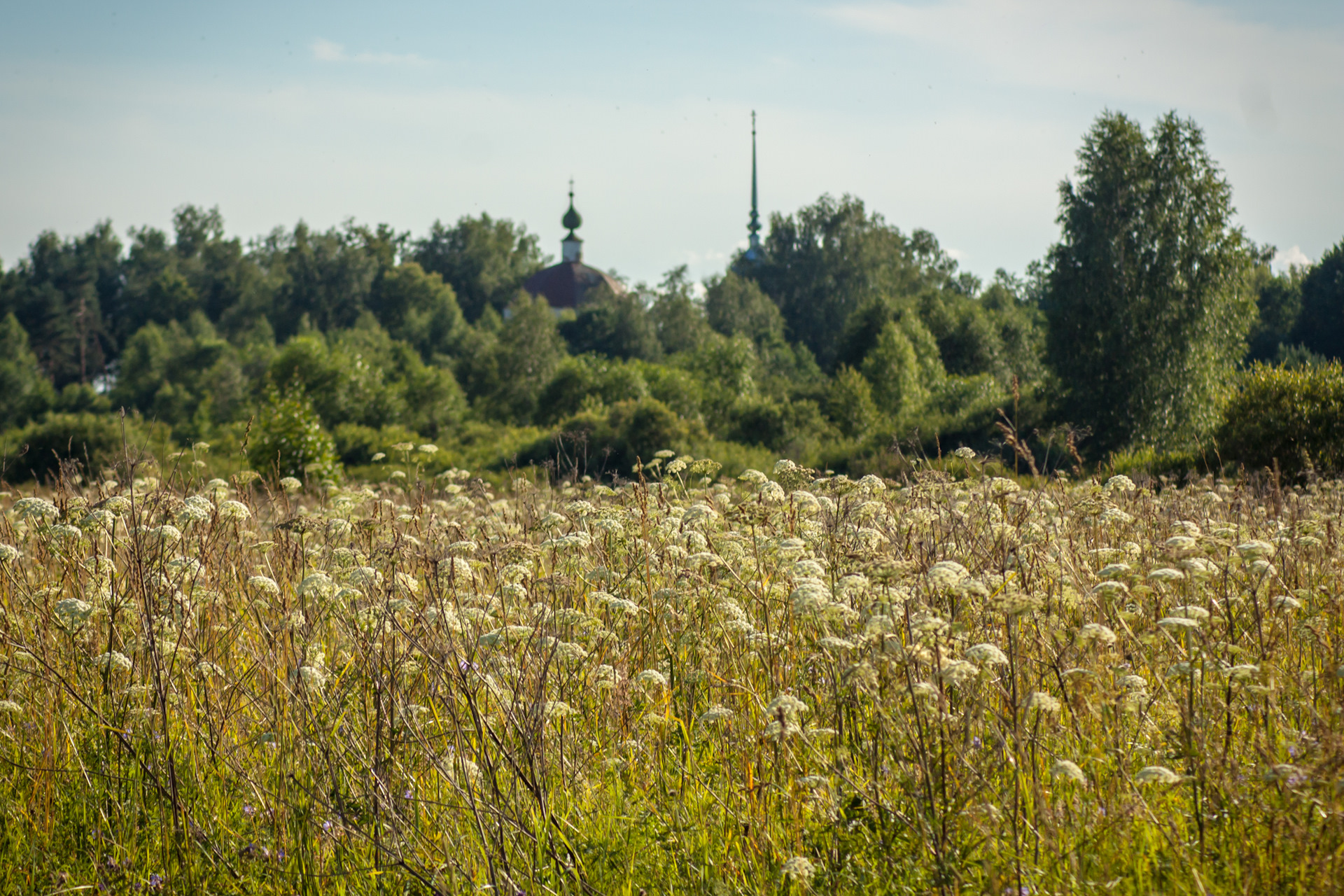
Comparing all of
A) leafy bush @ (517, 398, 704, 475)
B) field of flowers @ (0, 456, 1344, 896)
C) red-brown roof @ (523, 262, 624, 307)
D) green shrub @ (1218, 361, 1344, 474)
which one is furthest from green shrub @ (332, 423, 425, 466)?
red-brown roof @ (523, 262, 624, 307)

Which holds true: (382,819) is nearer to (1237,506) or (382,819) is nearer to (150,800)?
(150,800)

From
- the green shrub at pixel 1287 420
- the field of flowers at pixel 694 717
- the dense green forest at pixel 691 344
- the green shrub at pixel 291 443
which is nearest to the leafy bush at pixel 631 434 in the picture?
the dense green forest at pixel 691 344

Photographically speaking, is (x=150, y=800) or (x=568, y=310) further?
(x=568, y=310)

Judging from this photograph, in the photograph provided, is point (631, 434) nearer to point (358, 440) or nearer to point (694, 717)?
point (358, 440)

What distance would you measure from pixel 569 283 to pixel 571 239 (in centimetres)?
1163

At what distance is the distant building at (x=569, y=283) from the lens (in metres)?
84.6

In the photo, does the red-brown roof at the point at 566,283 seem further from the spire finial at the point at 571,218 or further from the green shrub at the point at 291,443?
the green shrub at the point at 291,443

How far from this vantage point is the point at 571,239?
96.4m

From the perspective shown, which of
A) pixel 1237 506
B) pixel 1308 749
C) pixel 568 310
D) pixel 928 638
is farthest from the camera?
pixel 568 310

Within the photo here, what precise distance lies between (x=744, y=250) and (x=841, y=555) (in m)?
76.7

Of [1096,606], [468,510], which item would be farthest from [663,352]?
[1096,606]

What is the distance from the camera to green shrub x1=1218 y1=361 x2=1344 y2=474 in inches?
560

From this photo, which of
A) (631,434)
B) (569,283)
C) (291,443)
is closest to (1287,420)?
(631,434)

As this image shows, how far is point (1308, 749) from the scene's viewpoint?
250 centimetres
